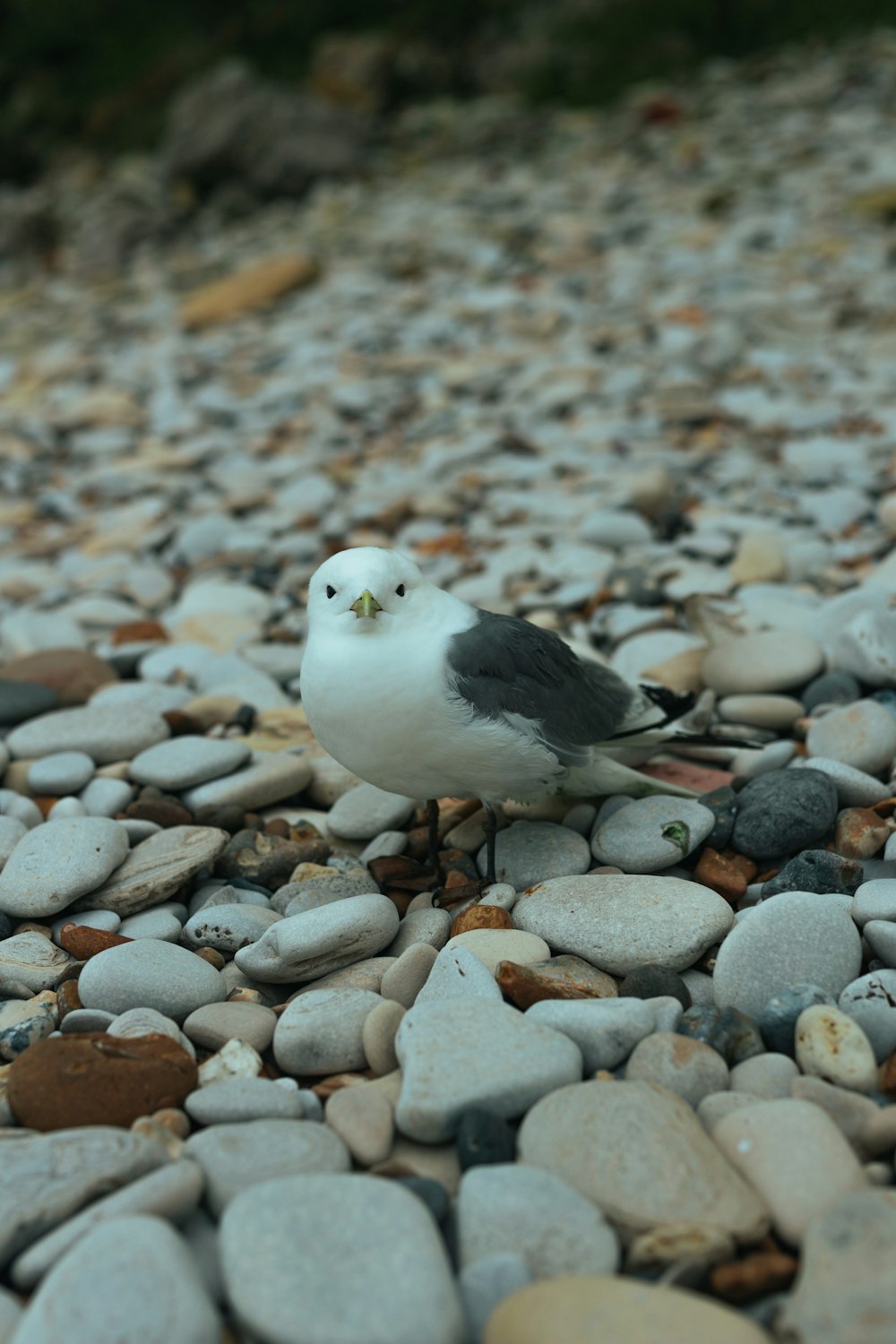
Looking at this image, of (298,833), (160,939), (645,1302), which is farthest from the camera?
(298,833)

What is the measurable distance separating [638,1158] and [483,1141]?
0.28m

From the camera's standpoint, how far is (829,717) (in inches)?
141

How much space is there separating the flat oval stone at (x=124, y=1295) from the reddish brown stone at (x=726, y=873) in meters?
1.59

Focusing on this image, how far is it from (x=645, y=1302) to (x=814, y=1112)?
560mm

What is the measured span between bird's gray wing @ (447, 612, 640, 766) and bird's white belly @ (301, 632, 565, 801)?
0.05 m

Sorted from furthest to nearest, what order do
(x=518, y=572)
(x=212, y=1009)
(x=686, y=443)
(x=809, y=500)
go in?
(x=686, y=443) → (x=809, y=500) → (x=518, y=572) → (x=212, y=1009)

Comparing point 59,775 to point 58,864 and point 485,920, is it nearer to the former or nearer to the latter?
point 58,864

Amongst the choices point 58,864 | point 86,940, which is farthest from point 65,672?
point 86,940

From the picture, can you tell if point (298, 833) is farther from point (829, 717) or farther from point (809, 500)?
point (809, 500)

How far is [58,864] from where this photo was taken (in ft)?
10.2

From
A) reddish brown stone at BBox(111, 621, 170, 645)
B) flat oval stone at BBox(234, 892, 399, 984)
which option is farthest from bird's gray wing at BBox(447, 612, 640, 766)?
reddish brown stone at BBox(111, 621, 170, 645)

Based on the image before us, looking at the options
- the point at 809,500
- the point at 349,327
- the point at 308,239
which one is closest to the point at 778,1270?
the point at 809,500

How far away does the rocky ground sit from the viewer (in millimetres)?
1929

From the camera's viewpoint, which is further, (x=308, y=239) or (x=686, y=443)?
(x=308, y=239)
